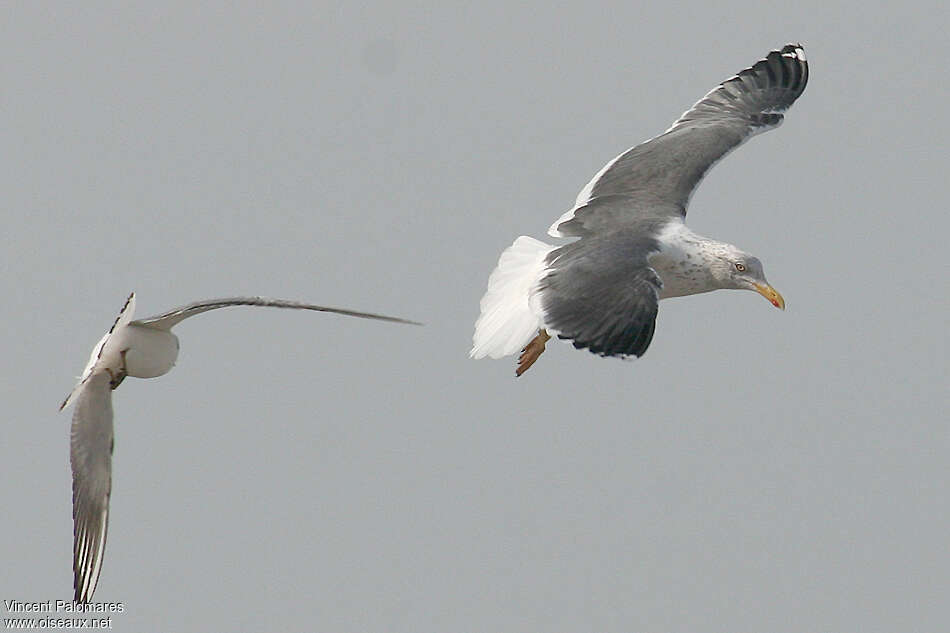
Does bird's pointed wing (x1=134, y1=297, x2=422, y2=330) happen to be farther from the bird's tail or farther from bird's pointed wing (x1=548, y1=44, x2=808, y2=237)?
bird's pointed wing (x1=548, y1=44, x2=808, y2=237)

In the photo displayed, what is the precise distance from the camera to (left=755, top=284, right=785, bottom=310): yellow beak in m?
12.0

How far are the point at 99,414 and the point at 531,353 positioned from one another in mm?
4059

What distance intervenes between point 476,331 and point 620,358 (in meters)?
1.58

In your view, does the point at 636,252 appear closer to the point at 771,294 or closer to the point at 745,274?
the point at 745,274

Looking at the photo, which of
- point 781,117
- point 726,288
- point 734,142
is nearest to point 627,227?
point 726,288

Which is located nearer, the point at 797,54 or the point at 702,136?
the point at 702,136

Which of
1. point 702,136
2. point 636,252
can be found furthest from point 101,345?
point 702,136

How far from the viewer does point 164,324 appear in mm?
9727

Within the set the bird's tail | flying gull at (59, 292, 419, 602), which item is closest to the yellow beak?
the bird's tail

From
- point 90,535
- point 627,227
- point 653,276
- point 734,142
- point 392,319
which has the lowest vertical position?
point 90,535

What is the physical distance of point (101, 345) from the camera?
32.2ft

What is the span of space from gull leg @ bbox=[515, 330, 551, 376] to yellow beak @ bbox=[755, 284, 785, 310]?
73.7 inches

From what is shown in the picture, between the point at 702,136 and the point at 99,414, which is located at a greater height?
the point at 702,136

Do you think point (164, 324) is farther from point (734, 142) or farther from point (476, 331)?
point (734, 142)
